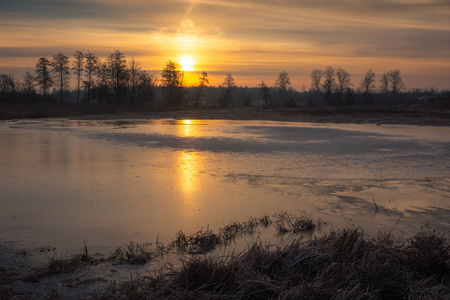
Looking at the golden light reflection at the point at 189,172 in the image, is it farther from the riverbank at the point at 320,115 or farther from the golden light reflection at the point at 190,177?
the riverbank at the point at 320,115

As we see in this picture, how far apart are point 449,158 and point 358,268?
10976 millimetres

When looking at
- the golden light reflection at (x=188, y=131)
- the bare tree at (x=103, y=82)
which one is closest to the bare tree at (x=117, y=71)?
the bare tree at (x=103, y=82)

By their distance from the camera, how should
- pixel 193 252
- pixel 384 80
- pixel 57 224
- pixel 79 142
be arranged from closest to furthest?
pixel 193 252 < pixel 57 224 < pixel 79 142 < pixel 384 80

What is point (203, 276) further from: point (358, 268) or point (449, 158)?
point (449, 158)

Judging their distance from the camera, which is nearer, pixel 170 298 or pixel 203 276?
pixel 170 298

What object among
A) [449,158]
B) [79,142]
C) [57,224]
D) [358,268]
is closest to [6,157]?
[79,142]

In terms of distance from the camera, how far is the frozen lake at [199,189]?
6559 millimetres

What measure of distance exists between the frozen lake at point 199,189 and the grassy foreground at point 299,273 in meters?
1.31

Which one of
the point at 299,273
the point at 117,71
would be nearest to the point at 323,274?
the point at 299,273

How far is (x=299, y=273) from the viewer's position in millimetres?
4406

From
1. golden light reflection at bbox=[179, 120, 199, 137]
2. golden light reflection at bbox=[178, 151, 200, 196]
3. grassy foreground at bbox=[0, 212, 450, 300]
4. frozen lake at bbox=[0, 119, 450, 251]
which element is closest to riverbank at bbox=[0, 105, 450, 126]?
golden light reflection at bbox=[179, 120, 199, 137]

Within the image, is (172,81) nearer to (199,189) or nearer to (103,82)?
(103,82)

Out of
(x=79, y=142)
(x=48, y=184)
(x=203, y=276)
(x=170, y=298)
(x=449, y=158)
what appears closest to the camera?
(x=170, y=298)

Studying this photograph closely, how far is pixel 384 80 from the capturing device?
112 meters
